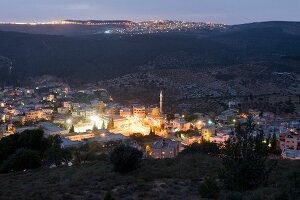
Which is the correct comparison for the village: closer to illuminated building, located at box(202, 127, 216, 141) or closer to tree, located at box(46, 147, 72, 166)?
illuminated building, located at box(202, 127, 216, 141)

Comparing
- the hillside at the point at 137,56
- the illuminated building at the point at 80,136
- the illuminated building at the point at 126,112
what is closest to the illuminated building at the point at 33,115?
the illuminated building at the point at 126,112

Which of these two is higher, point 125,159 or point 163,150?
point 125,159

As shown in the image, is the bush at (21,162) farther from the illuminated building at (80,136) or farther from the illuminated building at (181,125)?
the illuminated building at (181,125)

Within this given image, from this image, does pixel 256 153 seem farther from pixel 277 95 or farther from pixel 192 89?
pixel 192 89

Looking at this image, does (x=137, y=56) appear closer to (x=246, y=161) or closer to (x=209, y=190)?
(x=209, y=190)

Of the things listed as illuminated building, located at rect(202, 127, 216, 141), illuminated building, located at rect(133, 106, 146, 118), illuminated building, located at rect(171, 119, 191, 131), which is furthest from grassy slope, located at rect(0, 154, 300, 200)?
illuminated building, located at rect(133, 106, 146, 118)

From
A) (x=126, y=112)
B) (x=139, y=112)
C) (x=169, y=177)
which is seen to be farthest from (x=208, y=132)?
(x=169, y=177)

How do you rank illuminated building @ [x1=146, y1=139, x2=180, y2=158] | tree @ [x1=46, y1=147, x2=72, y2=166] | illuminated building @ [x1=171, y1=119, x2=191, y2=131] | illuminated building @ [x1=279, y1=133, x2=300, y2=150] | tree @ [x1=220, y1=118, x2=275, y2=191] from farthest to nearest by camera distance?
illuminated building @ [x1=171, y1=119, x2=191, y2=131] → illuminated building @ [x1=279, y1=133, x2=300, y2=150] → illuminated building @ [x1=146, y1=139, x2=180, y2=158] → tree @ [x1=46, y1=147, x2=72, y2=166] → tree @ [x1=220, y1=118, x2=275, y2=191]
